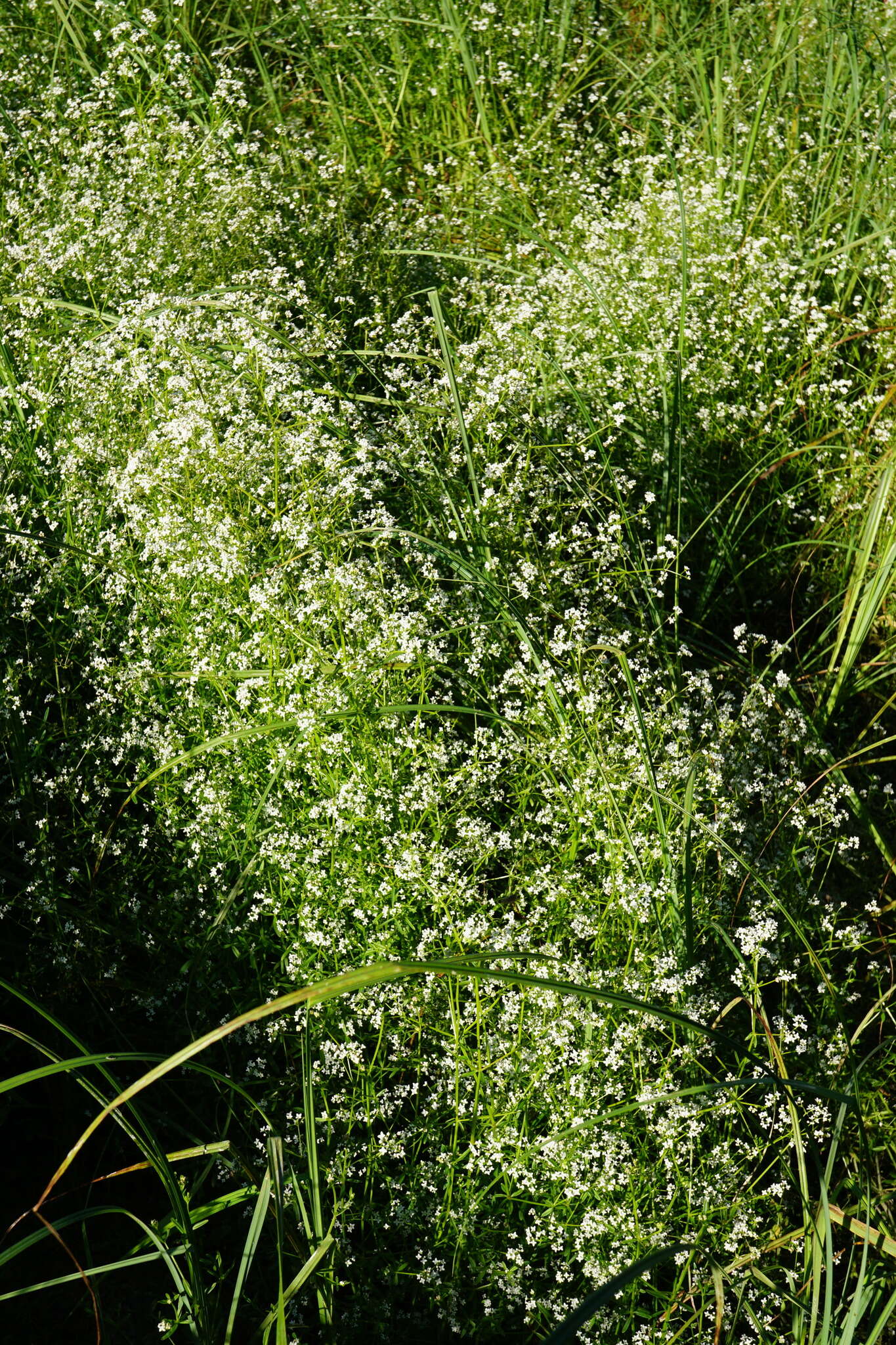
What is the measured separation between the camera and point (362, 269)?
500cm

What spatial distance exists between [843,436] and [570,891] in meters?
2.59

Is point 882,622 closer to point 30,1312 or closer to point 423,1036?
point 423,1036

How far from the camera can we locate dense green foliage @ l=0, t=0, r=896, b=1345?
2.52 meters

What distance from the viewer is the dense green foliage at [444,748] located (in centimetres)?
252

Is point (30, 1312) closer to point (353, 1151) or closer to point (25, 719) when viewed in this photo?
point (353, 1151)

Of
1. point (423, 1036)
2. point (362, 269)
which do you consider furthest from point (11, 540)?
point (362, 269)

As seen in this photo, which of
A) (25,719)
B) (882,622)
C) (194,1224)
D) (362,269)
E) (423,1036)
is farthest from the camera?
(362,269)

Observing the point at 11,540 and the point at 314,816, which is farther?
the point at 11,540

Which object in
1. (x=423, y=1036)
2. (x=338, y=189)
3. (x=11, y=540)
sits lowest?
(x=423, y=1036)

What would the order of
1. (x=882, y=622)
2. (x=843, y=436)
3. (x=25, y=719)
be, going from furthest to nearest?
(x=843, y=436)
(x=882, y=622)
(x=25, y=719)

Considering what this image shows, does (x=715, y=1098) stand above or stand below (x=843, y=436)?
below

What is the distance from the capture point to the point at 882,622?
4.17 meters

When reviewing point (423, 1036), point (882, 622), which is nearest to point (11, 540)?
point (423, 1036)

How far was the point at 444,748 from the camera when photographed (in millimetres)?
3156
